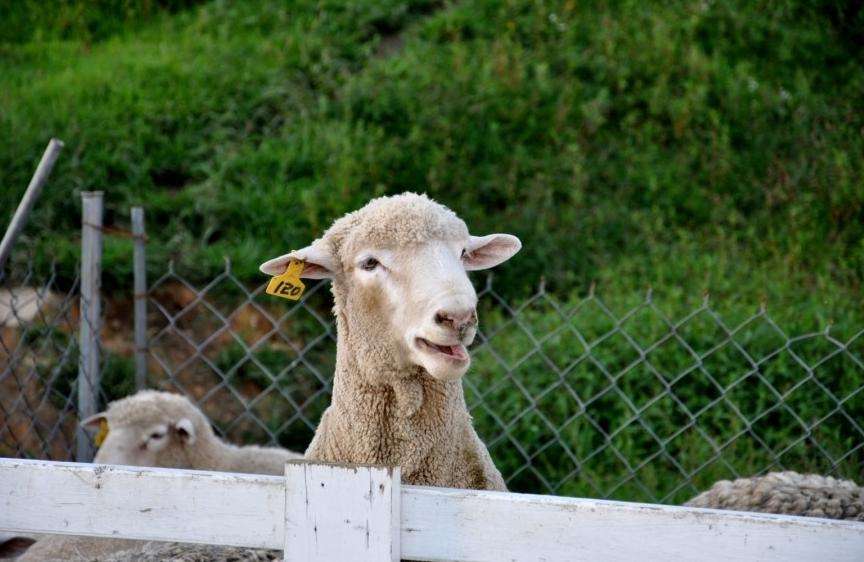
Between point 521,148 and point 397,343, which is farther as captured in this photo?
point 521,148

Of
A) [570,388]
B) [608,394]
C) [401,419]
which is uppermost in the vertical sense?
[401,419]

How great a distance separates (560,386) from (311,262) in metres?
2.29

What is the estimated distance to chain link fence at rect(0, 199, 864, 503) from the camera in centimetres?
448

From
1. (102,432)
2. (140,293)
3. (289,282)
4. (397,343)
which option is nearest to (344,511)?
(397,343)

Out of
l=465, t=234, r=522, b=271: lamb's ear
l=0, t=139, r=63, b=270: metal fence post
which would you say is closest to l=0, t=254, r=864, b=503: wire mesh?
l=0, t=139, r=63, b=270: metal fence post

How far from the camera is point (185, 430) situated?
4230 mm

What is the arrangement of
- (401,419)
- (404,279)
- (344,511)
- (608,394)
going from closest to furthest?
(344,511) < (404,279) < (401,419) < (608,394)

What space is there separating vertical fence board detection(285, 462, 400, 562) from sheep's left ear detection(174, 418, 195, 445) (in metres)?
2.43

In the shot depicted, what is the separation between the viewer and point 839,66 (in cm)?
744

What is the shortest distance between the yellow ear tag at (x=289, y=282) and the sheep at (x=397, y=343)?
1.2 inches

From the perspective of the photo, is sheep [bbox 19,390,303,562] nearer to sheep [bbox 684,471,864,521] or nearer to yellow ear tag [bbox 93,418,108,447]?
yellow ear tag [bbox 93,418,108,447]

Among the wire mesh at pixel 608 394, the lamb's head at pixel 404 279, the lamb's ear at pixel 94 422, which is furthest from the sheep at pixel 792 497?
the lamb's ear at pixel 94 422

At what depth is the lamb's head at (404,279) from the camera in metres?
2.57

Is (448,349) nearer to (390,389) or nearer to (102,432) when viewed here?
(390,389)
